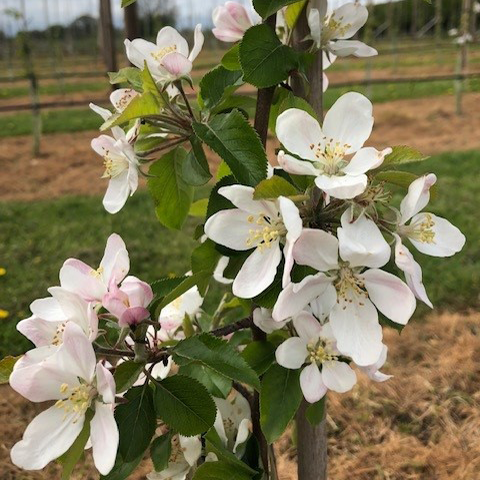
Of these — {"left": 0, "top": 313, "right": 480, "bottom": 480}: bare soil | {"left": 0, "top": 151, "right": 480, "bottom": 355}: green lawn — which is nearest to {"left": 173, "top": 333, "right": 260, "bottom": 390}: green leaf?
{"left": 0, "top": 313, "right": 480, "bottom": 480}: bare soil

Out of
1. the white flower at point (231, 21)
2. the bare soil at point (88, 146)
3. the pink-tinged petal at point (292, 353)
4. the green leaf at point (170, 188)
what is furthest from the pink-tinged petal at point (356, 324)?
the bare soil at point (88, 146)

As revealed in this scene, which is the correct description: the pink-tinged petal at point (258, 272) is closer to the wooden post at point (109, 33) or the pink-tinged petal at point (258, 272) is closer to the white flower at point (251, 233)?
the white flower at point (251, 233)

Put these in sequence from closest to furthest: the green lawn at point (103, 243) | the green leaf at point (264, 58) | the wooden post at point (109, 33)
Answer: the green leaf at point (264, 58) → the green lawn at point (103, 243) → the wooden post at point (109, 33)

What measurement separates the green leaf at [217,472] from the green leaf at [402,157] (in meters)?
0.59

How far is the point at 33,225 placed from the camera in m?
4.84

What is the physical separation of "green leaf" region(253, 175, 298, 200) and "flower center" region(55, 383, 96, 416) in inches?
12.9

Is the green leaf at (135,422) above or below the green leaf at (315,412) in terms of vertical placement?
above

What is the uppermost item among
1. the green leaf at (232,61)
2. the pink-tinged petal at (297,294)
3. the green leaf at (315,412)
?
the green leaf at (232,61)

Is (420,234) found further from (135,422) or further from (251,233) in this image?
(135,422)

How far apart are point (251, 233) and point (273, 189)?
0.08 meters

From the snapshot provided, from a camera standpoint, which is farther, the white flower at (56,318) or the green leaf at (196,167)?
the green leaf at (196,167)

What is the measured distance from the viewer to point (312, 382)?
1.03 m

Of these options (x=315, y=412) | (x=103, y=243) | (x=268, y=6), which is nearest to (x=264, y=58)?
(x=268, y=6)

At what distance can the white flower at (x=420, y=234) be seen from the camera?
79cm
